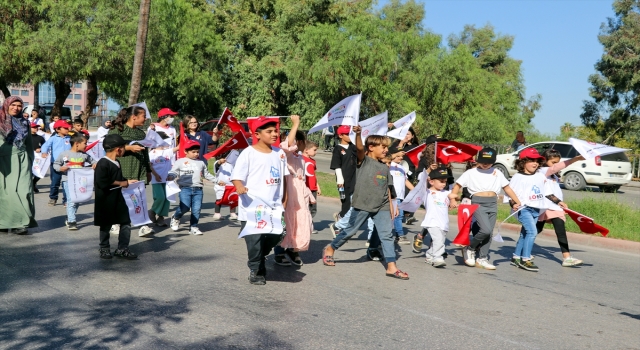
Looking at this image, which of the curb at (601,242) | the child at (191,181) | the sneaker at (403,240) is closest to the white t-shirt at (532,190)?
the sneaker at (403,240)

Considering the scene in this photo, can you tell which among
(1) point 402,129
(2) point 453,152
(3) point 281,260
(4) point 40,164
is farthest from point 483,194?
(4) point 40,164

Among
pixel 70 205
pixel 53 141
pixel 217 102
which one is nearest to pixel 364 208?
pixel 70 205

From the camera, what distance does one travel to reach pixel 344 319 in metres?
5.93

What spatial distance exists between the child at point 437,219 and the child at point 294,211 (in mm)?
1727

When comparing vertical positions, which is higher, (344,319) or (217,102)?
(217,102)

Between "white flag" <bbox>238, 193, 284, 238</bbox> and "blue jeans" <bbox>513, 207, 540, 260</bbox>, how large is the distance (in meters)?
3.77

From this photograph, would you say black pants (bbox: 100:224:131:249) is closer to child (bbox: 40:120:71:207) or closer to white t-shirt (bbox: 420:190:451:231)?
white t-shirt (bbox: 420:190:451:231)

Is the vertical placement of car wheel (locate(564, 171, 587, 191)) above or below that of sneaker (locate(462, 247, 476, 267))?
above

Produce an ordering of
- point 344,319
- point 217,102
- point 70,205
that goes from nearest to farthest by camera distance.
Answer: point 344,319 < point 70,205 < point 217,102

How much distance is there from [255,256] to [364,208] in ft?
5.16

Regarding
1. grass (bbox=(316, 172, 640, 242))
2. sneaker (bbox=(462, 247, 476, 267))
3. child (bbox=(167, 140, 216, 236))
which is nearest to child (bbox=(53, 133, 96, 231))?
child (bbox=(167, 140, 216, 236))

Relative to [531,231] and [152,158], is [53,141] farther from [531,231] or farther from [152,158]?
[531,231]

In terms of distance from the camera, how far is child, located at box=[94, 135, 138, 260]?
26.2ft

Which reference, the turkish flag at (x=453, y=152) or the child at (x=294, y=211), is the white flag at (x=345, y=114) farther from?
the turkish flag at (x=453, y=152)
